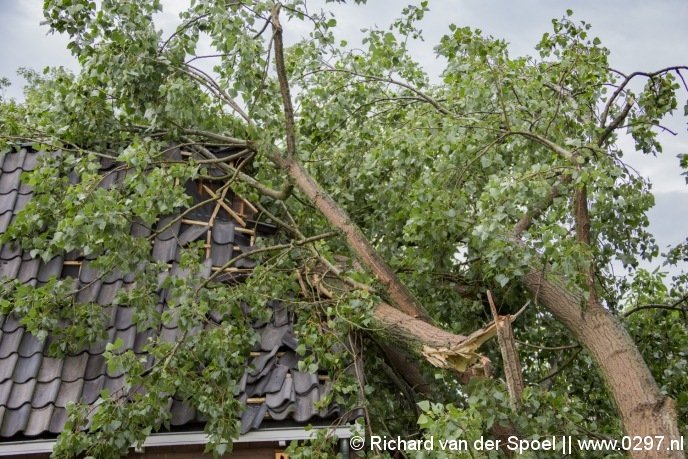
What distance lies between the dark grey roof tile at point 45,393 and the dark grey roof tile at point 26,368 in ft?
0.29

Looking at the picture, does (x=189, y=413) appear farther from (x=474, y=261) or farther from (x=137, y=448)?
(x=474, y=261)

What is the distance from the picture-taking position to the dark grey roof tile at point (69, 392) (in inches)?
219

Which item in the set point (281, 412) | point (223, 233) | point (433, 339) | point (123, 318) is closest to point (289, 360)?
point (281, 412)

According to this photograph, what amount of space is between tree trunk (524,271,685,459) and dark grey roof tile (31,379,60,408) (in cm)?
357

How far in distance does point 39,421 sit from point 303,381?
5.78ft

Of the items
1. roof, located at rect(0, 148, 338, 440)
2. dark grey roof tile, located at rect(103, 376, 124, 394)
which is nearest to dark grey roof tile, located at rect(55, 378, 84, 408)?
roof, located at rect(0, 148, 338, 440)

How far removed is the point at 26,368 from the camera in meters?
5.74

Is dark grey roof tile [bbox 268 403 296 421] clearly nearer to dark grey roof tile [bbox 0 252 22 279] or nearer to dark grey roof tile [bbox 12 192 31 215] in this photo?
dark grey roof tile [bbox 0 252 22 279]

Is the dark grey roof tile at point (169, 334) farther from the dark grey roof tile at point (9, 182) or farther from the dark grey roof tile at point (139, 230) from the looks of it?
the dark grey roof tile at point (9, 182)

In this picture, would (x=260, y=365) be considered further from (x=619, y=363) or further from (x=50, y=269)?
(x=619, y=363)

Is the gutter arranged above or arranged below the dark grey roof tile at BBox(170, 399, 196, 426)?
below

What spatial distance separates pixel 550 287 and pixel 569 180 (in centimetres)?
97

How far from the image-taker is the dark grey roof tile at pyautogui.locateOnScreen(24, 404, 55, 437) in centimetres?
533

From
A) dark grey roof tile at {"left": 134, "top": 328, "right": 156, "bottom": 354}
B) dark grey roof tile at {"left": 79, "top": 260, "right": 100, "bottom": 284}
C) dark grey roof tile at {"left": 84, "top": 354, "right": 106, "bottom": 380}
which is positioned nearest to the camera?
dark grey roof tile at {"left": 84, "top": 354, "right": 106, "bottom": 380}
